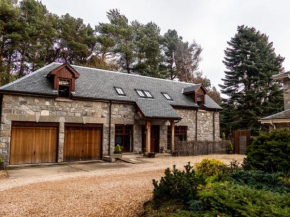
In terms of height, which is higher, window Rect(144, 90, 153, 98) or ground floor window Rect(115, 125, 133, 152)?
window Rect(144, 90, 153, 98)

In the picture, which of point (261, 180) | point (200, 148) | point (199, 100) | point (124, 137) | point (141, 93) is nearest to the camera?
point (261, 180)

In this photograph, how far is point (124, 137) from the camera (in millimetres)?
15672

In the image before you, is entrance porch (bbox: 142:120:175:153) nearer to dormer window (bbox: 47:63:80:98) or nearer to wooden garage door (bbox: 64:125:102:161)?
wooden garage door (bbox: 64:125:102:161)

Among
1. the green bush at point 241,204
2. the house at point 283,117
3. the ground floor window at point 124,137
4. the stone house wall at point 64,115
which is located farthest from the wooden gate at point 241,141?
the green bush at point 241,204

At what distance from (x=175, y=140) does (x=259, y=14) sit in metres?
9.76

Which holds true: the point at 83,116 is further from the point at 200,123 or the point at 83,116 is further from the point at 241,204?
the point at 241,204

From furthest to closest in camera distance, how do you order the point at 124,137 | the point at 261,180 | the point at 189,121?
the point at 189,121
the point at 124,137
the point at 261,180

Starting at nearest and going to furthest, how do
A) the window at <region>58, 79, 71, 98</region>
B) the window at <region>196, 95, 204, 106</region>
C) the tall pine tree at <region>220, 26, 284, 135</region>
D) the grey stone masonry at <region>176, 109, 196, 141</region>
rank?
the window at <region>58, 79, 71, 98</region>
the grey stone masonry at <region>176, 109, 196, 141</region>
the window at <region>196, 95, 204, 106</region>
the tall pine tree at <region>220, 26, 284, 135</region>

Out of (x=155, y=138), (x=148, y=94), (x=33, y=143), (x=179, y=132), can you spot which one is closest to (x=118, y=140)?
(x=155, y=138)

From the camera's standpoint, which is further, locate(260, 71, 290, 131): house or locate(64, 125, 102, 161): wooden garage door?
locate(64, 125, 102, 161): wooden garage door

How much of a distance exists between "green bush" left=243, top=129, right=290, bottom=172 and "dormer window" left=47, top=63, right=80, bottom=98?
1080 centimetres

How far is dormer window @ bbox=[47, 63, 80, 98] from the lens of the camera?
43.5 feet

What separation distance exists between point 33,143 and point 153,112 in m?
7.65

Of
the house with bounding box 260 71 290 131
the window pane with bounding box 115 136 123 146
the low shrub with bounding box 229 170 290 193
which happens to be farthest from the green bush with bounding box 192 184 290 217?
the window pane with bounding box 115 136 123 146
